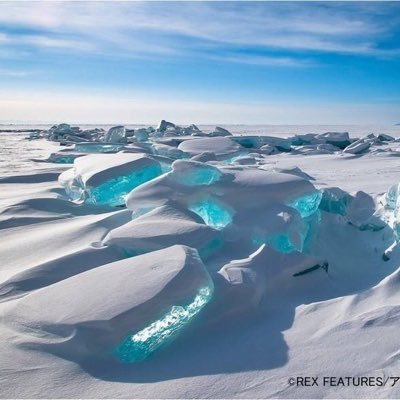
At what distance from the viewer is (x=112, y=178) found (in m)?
3.93

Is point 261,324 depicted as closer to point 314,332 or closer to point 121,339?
point 314,332

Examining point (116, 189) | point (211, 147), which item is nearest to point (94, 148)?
point (211, 147)

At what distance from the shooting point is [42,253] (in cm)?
273

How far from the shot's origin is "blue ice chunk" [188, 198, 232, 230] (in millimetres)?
3164

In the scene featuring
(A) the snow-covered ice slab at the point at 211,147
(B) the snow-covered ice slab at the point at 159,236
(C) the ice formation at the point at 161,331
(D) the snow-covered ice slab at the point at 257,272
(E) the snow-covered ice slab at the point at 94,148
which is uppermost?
(A) the snow-covered ice slab at the point at 211,147

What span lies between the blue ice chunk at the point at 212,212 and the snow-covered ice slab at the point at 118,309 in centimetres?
116

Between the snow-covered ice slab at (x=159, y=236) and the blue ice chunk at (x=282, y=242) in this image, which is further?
the blue ice chunk at (x=282, y=242)

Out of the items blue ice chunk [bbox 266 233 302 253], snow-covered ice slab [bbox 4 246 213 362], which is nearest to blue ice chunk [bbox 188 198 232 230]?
blue ice chunk [bbox 266 233 302 253]

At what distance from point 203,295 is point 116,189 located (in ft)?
7.71

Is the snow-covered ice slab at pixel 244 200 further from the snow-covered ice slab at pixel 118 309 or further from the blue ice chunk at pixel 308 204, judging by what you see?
the snow-covered ice slab at pixel 118 309

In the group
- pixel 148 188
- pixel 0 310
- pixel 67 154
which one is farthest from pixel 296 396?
pixel 67 154

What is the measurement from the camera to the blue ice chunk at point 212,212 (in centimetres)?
316

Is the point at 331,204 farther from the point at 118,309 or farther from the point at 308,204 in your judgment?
the point at 118,309

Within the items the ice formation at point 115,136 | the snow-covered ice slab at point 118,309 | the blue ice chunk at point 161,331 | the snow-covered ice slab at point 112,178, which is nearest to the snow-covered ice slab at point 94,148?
the ice formation at point 115,136
